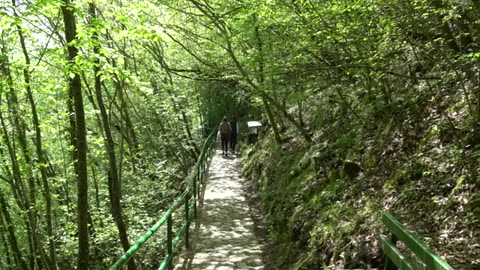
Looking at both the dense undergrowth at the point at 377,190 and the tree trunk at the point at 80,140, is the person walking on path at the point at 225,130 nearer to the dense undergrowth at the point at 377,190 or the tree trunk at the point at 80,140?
the dense undergrowth at the point at 377,190

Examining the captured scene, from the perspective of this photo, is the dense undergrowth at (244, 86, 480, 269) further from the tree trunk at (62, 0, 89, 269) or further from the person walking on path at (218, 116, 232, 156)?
the person walking on path at (218, 116, 232, 156)

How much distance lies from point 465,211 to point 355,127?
4.63 m

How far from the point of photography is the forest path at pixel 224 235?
6809 mm

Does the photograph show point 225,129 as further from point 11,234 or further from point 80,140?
point 80,140

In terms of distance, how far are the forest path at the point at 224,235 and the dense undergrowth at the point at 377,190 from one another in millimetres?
516

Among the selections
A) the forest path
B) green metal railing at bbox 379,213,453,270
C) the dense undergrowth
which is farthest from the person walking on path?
green metal railing at bbox 379,213,453,270

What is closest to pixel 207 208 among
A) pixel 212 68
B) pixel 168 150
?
pixel 212 68

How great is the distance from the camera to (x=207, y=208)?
1038 centimetres

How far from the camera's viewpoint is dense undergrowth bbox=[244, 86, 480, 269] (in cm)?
451

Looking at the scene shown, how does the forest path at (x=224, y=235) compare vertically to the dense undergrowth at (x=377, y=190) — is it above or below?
below

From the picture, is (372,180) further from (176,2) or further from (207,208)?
(176,2)

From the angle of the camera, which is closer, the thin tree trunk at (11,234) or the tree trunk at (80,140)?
the tree trunk at (80,140)

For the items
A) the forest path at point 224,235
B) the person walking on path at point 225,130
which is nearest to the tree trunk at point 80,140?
the forest path at point 224,235

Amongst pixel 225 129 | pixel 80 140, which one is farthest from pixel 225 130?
pixel 80 140
